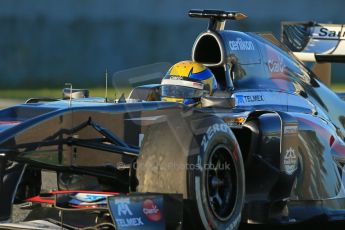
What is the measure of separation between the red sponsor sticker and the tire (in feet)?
0.41

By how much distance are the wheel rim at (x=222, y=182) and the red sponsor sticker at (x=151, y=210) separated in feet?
1.50

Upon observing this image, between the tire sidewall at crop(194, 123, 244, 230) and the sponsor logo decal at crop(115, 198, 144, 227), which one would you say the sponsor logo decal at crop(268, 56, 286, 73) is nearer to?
the tire sidewall at crop(194, 123, 244, 230)

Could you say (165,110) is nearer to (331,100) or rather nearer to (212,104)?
(212,104)

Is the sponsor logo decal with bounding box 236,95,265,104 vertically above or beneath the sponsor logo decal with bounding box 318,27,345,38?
beneath

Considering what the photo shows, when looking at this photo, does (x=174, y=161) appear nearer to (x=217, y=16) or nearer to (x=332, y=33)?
(x=217, y=16)

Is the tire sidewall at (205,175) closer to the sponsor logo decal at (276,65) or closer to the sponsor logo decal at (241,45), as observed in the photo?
the sponsor logo decal at (241,45)

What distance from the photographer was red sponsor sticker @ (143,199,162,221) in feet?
14.8

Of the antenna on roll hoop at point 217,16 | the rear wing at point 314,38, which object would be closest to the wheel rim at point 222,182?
the antenna on roll hoop at point 217,16

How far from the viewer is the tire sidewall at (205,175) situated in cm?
466

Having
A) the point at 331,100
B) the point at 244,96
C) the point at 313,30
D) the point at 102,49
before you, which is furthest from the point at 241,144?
→ the point at 102,49

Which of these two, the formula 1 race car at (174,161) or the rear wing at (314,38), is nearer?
the formula 1 race car at (174,161)

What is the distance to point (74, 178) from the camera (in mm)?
5461

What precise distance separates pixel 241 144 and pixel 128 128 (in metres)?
0.75

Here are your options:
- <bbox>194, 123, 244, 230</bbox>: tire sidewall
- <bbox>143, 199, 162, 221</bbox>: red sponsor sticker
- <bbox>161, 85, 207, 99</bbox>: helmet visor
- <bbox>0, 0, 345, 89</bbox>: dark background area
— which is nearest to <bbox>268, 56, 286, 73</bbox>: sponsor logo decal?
<bbox>161, 85, 207, 99</bbox>: helmet visor
